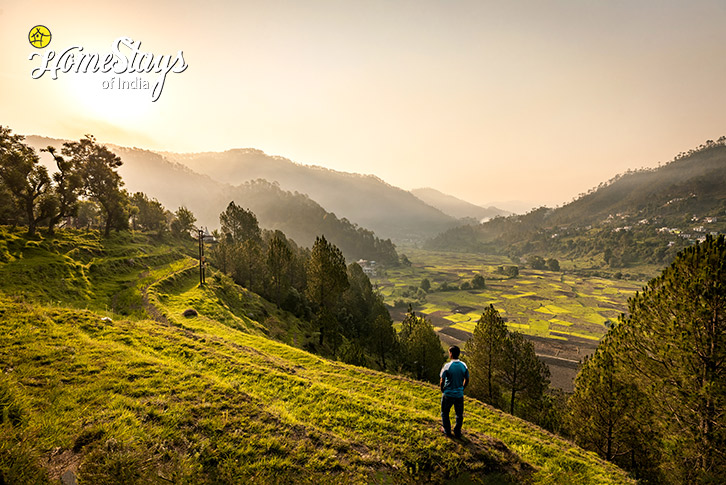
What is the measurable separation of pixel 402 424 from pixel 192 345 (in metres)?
14.1

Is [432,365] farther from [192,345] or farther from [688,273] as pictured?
[192,345]

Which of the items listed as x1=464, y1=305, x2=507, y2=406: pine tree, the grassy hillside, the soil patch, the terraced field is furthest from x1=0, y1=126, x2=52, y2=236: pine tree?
the soil patch

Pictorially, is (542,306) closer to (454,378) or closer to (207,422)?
(454,378)

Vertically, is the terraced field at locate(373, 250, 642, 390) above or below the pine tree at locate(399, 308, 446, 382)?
below

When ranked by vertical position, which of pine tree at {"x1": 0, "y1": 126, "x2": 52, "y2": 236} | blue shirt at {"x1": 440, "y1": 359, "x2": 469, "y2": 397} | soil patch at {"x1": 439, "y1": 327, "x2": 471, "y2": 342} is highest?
pine tree at {"x1": 0, "y1": 126, "x2": 52, "y2": 236}

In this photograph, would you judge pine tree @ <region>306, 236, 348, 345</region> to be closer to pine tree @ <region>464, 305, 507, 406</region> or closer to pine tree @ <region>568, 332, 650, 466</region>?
pine tree @ <region>464, 305, 507, 406</region>

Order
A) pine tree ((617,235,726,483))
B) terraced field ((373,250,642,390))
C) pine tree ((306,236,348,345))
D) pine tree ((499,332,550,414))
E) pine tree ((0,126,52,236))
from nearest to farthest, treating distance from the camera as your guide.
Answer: pine tree ((617,235,726,483)) < pine tree ((0,126,52,236)) < pine tree ((499,332,550,414)) < pine tree ((306,236,348,345)) < terraced field ((373,250,642,390))

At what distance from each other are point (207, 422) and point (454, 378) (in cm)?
871

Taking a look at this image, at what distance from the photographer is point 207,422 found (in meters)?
8.92

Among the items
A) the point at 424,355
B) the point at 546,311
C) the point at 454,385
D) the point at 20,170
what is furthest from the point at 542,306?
the point at 20,170

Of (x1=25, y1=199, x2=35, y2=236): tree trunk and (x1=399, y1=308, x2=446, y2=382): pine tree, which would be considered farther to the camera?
(x1=399, y1=308, x2=446, y2=382): pine tree

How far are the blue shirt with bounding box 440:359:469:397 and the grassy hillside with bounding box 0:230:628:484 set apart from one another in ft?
6.01

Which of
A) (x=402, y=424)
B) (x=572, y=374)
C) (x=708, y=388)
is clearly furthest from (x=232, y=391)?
(x=572, y=374)

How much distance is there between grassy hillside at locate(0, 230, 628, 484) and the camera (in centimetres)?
695
